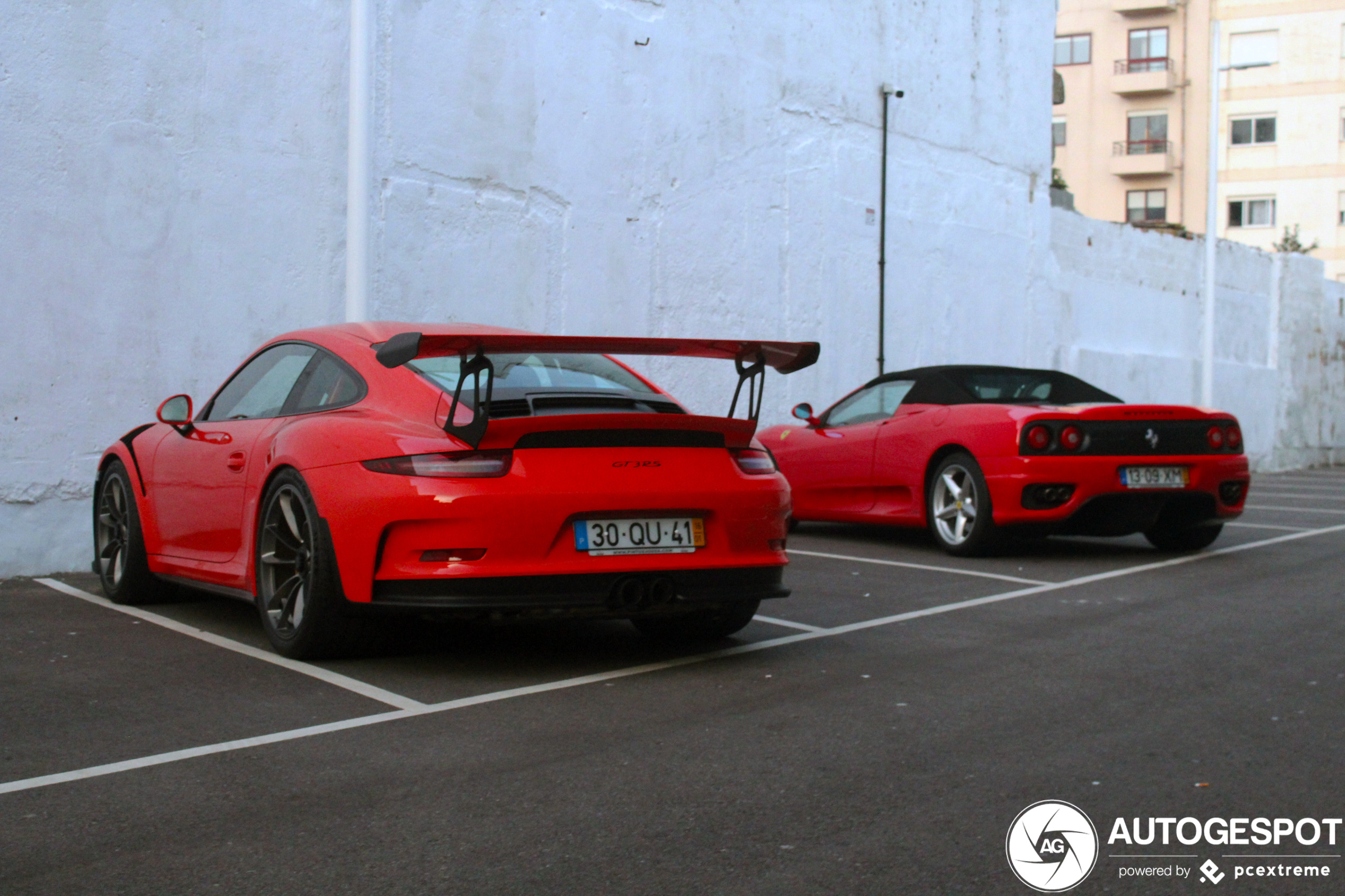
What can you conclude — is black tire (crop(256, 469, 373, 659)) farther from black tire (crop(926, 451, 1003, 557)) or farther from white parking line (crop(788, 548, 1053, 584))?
black tire (crop(926, 451, 1003, 557))

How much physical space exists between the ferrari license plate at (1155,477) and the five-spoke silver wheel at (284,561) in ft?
16.9

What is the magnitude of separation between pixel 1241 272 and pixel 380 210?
16626mm

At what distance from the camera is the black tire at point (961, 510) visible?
835 cm

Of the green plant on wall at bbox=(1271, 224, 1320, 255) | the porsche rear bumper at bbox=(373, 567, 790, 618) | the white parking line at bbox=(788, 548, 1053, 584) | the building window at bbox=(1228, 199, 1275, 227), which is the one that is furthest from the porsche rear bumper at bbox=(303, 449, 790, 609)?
the building window at bbox=(1228, 199, 1275, 227)

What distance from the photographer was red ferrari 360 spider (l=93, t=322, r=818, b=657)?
4602 mm

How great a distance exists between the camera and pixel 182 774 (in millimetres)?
3652

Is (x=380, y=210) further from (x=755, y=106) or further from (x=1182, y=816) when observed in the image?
(x=1182, y=816)

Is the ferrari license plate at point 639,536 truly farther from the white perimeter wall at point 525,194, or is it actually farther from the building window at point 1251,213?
the building window at point 1251,213

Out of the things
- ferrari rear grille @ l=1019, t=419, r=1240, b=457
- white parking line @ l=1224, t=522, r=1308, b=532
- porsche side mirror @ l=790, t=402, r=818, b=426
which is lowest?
white parking line @ l=1224, t=522, r=1308, b=532

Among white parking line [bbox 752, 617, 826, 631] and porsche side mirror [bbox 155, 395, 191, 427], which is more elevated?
porsche side mirror [bbox 155, 395, 191, 427]

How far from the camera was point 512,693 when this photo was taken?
4629 mm

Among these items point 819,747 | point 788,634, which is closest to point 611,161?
point 788,634

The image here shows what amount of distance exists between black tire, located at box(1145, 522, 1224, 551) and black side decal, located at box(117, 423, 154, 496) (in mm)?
6075

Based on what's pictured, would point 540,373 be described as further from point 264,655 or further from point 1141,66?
point 1141,66
